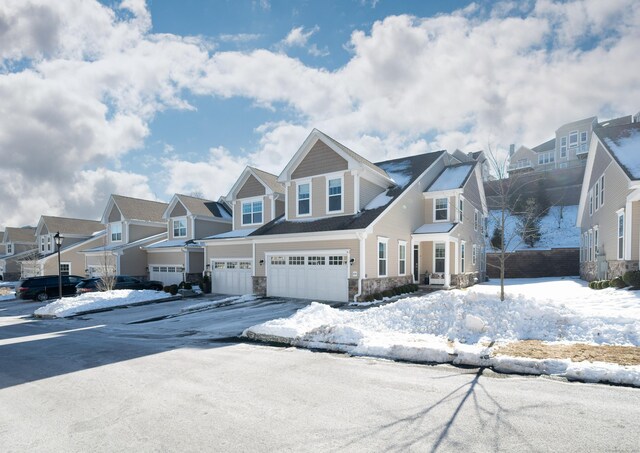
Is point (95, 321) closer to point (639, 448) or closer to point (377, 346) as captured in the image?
point (377, 346)

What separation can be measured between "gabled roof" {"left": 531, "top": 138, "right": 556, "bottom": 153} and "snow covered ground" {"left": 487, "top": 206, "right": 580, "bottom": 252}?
66.9 ft

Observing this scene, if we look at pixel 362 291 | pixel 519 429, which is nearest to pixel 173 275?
pixel 362 291

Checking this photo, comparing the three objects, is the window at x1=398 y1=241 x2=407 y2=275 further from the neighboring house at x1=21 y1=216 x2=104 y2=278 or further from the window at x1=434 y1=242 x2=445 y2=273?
the neighboring house at x1=21 y1=216 x2=104 y2=278

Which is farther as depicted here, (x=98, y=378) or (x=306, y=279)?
(x=306, y=279)

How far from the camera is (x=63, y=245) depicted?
4225 cm

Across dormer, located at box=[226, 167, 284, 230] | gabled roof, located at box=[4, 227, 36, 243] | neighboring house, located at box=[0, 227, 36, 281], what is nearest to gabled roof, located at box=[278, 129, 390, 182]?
dormer, located at box=[226, 167, 284, 230]

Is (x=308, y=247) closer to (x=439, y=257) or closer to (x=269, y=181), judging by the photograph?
(x=269, y=181)

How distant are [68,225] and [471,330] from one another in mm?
48874

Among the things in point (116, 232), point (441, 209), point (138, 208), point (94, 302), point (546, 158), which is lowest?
point (94, 302)

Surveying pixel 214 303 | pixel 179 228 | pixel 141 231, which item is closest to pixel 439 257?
pixel 214 303

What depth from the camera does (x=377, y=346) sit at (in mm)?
8906

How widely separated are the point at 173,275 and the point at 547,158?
59072mm

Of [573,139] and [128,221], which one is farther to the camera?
[573,139]

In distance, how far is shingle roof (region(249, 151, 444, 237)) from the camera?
18.5 metres
